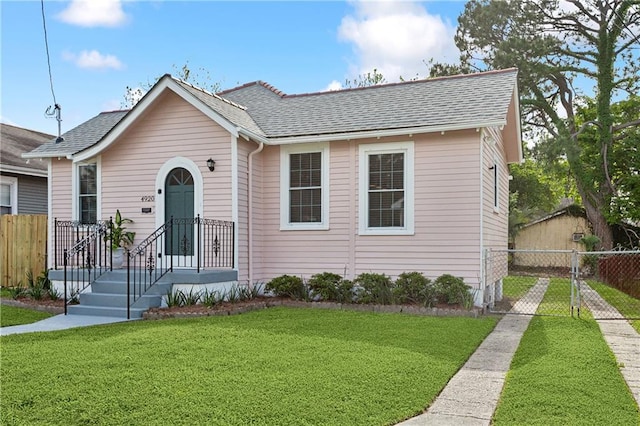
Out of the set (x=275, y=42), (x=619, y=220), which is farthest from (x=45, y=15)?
(x=619, y=220)

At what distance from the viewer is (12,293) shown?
37.3ft

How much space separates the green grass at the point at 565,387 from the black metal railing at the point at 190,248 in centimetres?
598

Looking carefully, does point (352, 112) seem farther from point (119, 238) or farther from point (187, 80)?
point (187, 80)

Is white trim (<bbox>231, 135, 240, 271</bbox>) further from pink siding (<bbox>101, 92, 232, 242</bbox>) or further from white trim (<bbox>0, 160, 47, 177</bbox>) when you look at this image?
white trim (<bbox>0, 160, 47, 177</bbox>)

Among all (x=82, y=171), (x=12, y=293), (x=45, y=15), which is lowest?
(x=12, y=293)

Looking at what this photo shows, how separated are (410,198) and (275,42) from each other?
22.8 feet

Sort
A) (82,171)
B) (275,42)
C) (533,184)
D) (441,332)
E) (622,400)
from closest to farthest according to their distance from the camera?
1. (622,400)
2. (441,332)
3. (82,171)
4. (275,42)
5. (533,184)

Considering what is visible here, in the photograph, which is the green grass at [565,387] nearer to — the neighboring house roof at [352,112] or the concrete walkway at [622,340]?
the concrete walkway at [622,340]

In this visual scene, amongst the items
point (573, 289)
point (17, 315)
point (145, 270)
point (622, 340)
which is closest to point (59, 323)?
point (17, 315)

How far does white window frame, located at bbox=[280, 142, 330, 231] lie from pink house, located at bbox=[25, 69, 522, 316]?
0.02 metres

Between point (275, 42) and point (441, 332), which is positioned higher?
point (275, 42)

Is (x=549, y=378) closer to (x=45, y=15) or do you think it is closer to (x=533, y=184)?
(x=45, y=15)

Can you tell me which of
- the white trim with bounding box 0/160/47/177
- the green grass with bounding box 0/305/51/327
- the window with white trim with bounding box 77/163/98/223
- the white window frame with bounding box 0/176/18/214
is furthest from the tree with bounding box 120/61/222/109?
the green grass with bounding box 0/305/51/327

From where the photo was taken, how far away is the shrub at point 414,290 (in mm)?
9711
